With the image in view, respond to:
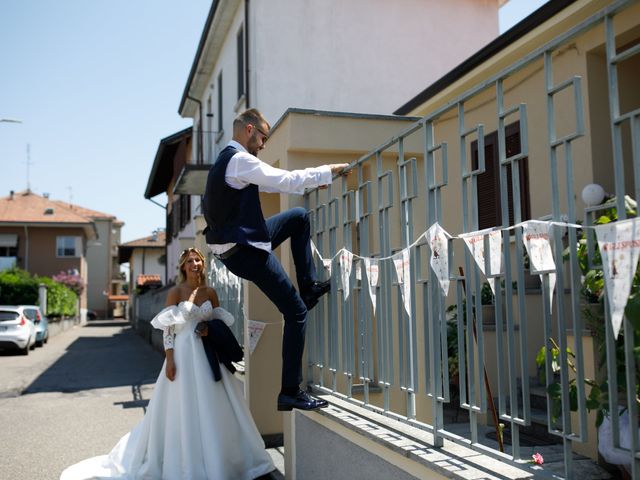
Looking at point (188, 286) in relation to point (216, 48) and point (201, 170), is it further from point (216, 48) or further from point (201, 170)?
point (216, 48)

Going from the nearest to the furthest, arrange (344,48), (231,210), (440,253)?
(440,253), (231,210), (344,48)

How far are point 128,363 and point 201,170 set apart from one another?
5495 millimetres

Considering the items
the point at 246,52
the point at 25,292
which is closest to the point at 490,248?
the point at 246,52

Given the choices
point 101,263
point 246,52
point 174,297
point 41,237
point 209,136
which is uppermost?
point 246,52

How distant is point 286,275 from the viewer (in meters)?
4.14

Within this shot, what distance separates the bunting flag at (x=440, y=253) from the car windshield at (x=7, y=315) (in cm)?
2061

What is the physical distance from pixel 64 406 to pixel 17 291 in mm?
25785

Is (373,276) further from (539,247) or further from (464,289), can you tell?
(539,247)

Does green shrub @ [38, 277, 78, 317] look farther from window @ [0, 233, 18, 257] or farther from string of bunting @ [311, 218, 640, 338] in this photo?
string of bunting @ [311, 218, 640, 338]

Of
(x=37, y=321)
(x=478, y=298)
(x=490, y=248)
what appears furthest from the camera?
(x=37, y=321)

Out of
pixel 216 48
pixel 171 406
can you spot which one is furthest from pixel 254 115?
pixel 216 48

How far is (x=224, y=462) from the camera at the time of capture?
207 inches

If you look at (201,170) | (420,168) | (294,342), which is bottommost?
(294,342)

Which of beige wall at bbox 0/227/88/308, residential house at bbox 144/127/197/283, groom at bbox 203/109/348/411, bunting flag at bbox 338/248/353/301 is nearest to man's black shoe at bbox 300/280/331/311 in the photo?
groom at bbox 203/109/348/411
